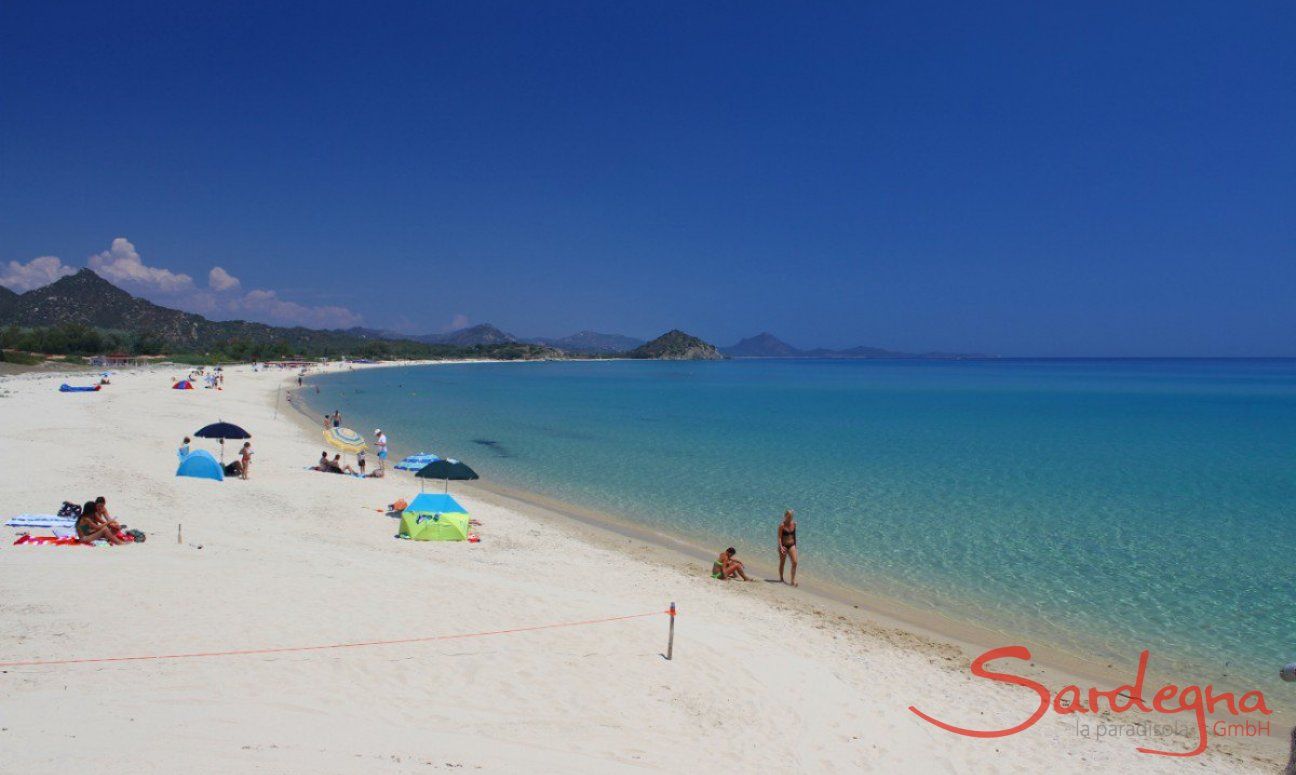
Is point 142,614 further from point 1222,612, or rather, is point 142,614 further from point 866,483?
point 866,483

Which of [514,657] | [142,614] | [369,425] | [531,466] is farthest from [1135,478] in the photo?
[369,425]

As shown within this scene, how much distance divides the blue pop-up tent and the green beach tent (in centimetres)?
766

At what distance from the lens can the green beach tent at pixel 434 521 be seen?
15352mm

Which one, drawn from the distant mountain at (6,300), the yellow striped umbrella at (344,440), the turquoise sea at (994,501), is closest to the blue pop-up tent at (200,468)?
the yellow striped umbrella at (344,440)

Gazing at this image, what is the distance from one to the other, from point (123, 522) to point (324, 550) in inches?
179

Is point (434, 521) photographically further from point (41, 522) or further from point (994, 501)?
point (994, 501)

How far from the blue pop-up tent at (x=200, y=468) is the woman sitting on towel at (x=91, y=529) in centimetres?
754

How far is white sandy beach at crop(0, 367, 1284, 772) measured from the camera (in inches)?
238

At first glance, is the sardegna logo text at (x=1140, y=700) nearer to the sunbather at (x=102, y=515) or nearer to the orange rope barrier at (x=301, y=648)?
the orange rope barrier at (x=301, y=648)

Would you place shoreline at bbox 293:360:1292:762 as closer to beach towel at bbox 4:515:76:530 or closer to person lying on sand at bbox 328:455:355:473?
person lying on sand at bbox 328:455:355:473

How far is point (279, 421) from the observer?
3922 centimetres

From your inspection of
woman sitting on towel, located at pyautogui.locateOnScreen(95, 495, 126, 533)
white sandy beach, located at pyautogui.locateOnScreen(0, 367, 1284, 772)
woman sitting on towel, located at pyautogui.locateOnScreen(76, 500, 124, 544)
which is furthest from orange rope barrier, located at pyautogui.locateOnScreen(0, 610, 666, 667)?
woman sitting on towel, located at pyautogui.locateOnScreen(95, 495, 126, 533)

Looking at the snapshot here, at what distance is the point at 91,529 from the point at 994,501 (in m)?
25.4

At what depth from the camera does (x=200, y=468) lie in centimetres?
1909
